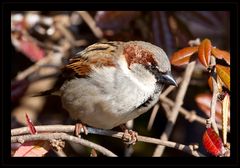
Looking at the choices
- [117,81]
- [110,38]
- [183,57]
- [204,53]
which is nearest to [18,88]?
[110,38]

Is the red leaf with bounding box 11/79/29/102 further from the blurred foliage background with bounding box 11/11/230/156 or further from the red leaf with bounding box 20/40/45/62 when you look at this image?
the red leaf with bounding box 20/40/45/62

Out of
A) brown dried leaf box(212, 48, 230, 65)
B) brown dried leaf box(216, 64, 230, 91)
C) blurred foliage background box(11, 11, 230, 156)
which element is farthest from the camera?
blurred foliage background box(11, 11, 230, 156)

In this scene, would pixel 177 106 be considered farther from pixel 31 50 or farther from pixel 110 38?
pixel 31 50

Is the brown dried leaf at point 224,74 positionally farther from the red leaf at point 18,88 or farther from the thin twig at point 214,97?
the red leaf at point 18,88

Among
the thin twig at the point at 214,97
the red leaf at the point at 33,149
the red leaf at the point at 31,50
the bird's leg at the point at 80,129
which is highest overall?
the red leaf at the point at 31,50

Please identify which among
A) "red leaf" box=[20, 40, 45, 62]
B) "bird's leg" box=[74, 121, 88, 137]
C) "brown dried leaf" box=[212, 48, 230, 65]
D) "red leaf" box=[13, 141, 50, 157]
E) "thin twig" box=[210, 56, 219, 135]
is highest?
"red leaf" box=[20, 40, 45, 62]

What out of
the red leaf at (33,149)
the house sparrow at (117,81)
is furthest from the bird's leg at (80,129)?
the red leaf at (33,149)

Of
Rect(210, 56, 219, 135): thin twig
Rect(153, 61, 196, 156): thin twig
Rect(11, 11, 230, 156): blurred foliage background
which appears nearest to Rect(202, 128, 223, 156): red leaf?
Rect(210, 56, 219, 135): thin twig
